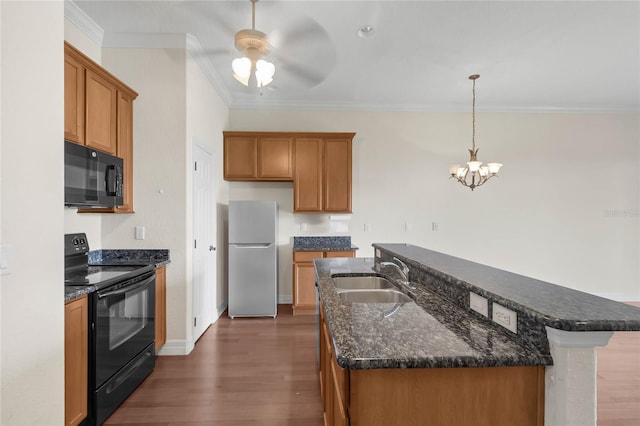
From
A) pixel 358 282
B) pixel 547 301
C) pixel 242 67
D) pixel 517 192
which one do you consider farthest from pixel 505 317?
pixel 517 192

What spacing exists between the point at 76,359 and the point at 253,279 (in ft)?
7.06

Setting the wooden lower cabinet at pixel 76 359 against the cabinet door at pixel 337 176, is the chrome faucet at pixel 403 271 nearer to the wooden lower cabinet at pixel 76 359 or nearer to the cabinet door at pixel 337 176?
the wooden lower cabinet at pixel 76 359

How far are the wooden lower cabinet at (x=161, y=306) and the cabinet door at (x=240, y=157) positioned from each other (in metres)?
1.72

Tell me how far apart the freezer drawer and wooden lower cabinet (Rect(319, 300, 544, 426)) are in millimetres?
2898

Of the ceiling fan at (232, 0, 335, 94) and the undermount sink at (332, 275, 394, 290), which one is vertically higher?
the ceiling fan at (232, 0, 335, 94)

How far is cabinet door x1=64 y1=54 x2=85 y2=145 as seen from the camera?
6.24 ft

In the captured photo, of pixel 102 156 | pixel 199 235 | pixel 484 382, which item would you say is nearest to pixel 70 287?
pixel 102 156

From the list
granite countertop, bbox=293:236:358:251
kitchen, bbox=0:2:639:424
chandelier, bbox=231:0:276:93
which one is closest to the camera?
chandelier, bbox=231:0:276:93

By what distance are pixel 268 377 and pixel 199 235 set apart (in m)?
1.59

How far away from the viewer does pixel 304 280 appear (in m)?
3.82

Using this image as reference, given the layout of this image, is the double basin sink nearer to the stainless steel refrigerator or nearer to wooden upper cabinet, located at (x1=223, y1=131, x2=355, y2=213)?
the stainless steel refrigerator

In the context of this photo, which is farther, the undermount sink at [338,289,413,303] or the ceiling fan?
the ceiling fan

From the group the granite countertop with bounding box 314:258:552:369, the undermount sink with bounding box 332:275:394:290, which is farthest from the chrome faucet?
the granite countertop with bounding box 314:258:552:369

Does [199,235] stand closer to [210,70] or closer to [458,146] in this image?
[210,70]
